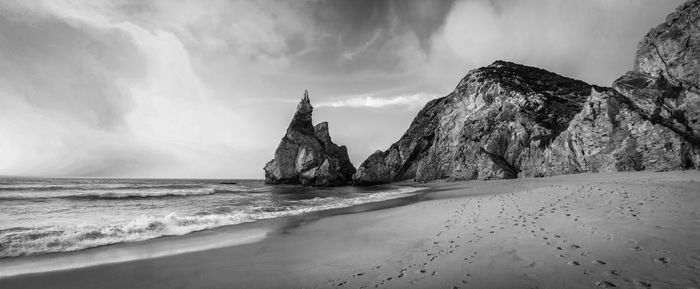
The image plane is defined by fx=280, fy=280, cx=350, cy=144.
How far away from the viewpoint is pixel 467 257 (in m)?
6.70

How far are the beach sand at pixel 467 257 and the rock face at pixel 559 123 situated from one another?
28.6m

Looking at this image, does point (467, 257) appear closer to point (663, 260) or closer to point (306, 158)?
point (663, 260)

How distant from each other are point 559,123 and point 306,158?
54.5 m

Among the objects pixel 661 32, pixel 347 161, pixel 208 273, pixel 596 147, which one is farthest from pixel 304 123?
pixel 208 273

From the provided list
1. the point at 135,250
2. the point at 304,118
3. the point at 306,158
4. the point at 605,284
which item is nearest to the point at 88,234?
the point at 135,250

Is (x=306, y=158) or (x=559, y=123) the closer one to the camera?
Answer: (x=559, y=123)

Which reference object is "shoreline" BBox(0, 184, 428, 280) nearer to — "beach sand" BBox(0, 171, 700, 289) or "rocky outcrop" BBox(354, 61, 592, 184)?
"beach sand" BBox(0, 171, 700, 289)

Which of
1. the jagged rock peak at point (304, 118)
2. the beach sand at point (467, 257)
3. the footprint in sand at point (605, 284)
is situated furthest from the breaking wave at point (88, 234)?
the jagged rock peak at point (304, 118)

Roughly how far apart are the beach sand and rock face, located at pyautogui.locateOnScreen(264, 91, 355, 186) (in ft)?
201

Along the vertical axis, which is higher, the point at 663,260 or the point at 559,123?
the point at 559,123

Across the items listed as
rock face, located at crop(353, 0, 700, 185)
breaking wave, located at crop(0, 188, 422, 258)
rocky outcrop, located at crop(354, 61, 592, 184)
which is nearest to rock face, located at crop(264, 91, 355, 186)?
rocky outcrop, located at crop(354, 61, 592, 184)

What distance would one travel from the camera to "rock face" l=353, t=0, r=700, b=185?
1180 inches

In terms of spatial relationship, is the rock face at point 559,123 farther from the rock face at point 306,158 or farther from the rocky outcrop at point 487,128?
the rock face at point 306,158

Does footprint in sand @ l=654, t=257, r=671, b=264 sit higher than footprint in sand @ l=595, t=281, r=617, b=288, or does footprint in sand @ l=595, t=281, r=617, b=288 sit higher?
footprint in sand @ l=654, t=257, r=671, b=264
